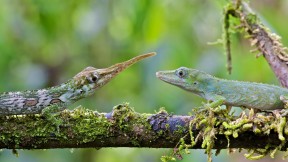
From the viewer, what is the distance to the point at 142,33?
4.88m

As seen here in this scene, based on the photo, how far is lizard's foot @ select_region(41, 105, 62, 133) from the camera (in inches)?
107

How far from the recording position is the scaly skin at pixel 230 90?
134 inches

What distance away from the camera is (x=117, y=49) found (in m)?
5.71

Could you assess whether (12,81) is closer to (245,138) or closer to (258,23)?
(258,23)

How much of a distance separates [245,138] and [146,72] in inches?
83.8

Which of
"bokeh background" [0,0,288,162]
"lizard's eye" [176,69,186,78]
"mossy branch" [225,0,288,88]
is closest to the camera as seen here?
"mossy branch" [225,0,288,88]

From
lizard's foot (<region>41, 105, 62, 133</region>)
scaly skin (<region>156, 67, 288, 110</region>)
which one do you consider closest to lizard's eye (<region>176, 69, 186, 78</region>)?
scaly skin (<region>156, 67, 288, 110</region>)

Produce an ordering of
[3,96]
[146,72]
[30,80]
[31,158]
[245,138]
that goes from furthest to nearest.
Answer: [30,80], [31,158], [146,72], [3,96], [245,138]

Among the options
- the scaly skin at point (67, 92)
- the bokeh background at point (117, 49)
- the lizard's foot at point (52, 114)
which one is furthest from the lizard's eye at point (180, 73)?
the lizard's foot at point (52, 114)

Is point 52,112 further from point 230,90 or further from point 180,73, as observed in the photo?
point 230,90

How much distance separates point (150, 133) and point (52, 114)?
0.56 m

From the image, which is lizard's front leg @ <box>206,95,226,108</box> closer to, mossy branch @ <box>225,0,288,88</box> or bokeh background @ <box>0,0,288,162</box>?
mossy branch @ <box>225,0,288,88</box>

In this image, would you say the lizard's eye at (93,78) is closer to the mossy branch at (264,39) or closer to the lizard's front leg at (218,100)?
the lizard's front leg at (218,100)

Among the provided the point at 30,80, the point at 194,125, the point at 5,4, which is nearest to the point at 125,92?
the point at 30,80
